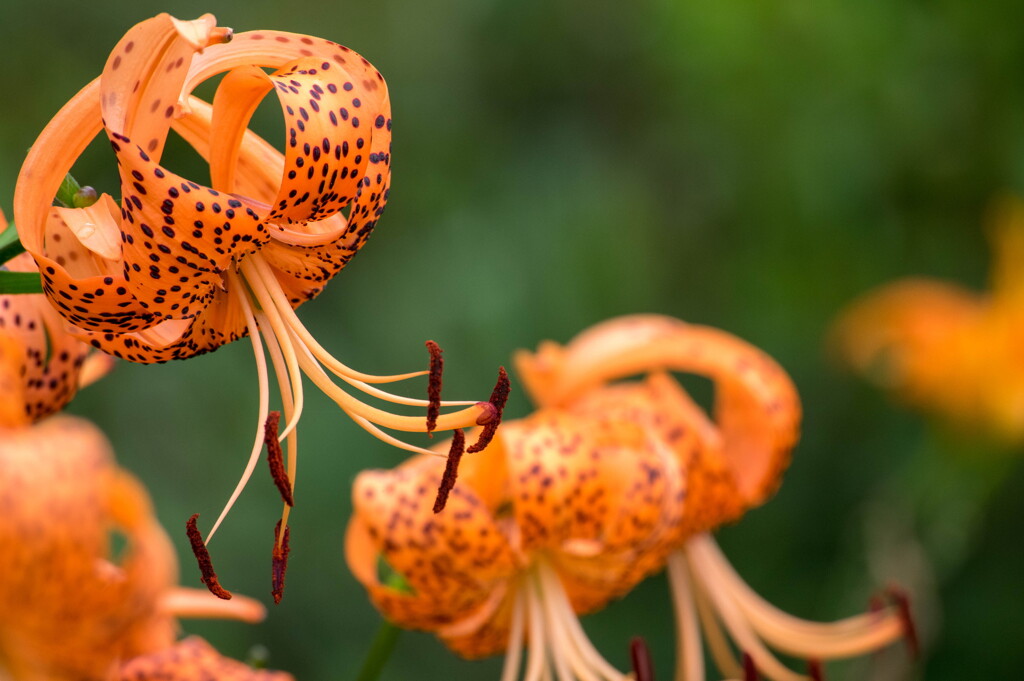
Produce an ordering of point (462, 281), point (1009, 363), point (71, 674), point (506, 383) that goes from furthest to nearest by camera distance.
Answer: point (1009, 363), point (462, 281), point (71, 674), point (506, 383)

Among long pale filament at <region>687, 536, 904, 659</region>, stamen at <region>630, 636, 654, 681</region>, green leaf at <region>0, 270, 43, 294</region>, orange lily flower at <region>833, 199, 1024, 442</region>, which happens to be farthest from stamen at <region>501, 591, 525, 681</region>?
A: orange lily flower at <region>833, 199, 1024, 442</region>

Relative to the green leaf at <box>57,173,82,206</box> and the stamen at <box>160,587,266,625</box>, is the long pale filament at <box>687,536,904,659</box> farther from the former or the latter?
the green leaf at <box>57,173,82,206</box>

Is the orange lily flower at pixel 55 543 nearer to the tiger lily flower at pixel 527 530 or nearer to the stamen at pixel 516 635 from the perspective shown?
the tiger lily flower at pixel 527 530

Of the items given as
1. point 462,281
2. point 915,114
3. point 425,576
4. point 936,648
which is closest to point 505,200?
point 462,281

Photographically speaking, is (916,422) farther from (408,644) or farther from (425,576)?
(425,576)

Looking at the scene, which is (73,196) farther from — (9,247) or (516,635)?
(516,635)

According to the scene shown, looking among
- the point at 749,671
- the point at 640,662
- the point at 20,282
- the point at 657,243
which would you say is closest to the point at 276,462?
the point at 20,282
